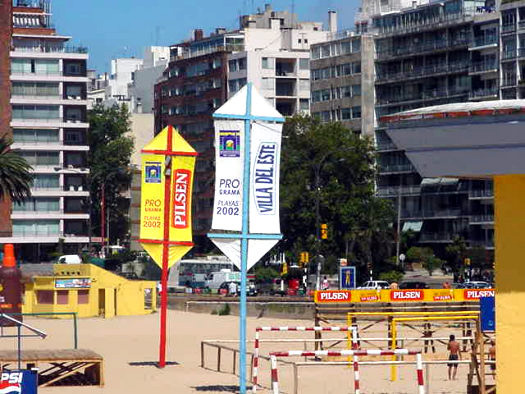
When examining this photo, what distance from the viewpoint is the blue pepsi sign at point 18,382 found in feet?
74.7

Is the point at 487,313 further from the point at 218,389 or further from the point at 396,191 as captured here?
the point at 396,191

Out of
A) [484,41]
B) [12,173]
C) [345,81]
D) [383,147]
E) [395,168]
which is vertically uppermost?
[484,41]

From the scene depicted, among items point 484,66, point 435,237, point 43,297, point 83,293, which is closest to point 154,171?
point 43,297

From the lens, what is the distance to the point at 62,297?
5850 centimetres

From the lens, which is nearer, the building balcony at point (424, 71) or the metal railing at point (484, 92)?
the metal railing at point (484, 92)

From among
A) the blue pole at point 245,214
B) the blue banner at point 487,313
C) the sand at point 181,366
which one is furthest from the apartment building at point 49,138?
the blue banner at point 487,313

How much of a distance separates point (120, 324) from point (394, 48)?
66776 mm

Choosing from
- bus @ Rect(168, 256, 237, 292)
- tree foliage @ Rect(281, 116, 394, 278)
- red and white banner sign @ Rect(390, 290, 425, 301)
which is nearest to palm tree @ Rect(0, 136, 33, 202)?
bus @ Rect(168, 256, 237, 292)

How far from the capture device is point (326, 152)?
108 metres

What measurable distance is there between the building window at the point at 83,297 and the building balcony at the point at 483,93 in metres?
52.8

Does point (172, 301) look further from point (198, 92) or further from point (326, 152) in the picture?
point (198, 92)

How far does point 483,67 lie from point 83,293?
179 feet

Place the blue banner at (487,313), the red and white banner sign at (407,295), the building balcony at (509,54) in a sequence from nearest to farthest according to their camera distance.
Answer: the blue banner at (487,313), the red and white banner sign at (407,295), the building balcony at (509,54)

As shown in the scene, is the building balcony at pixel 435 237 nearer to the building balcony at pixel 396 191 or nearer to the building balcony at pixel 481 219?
the building balcony at pixel 481 219
